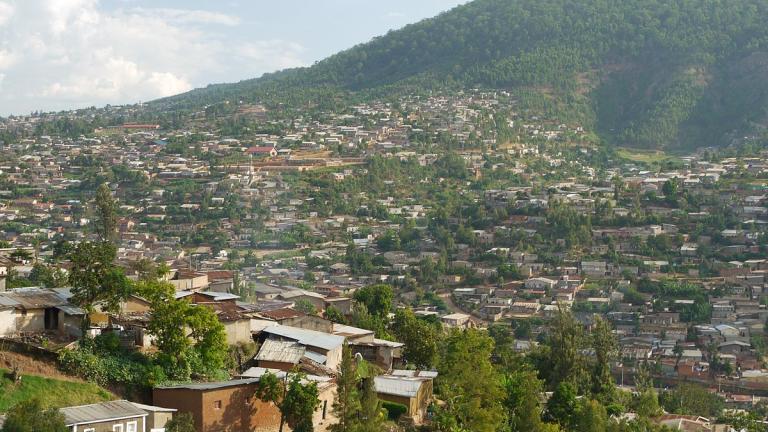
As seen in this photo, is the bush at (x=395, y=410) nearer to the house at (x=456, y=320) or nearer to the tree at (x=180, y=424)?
the tree at (x=180, y=424)

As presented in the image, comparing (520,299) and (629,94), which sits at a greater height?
(629,94)

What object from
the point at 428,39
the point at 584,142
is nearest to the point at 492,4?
the point at 428,39

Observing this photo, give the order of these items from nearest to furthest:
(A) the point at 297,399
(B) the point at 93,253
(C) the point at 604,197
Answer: (A) the point at 297,399
(B) the point at 93,253
(C) the point at 604,197

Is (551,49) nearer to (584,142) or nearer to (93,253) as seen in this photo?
(584,142)

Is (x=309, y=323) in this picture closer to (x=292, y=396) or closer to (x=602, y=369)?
(x=292, y=396)

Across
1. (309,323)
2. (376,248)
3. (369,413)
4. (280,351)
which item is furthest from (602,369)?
(376,248)

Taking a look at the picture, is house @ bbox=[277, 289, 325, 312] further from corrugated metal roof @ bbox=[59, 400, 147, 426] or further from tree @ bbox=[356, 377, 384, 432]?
corrugated metal roof @ bbox=[59, 400, 147, 426]

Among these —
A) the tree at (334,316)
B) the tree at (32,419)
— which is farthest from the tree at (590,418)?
the tree at (32,419)

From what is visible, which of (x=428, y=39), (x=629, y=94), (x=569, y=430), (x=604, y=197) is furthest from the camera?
(x=428, y=39)
